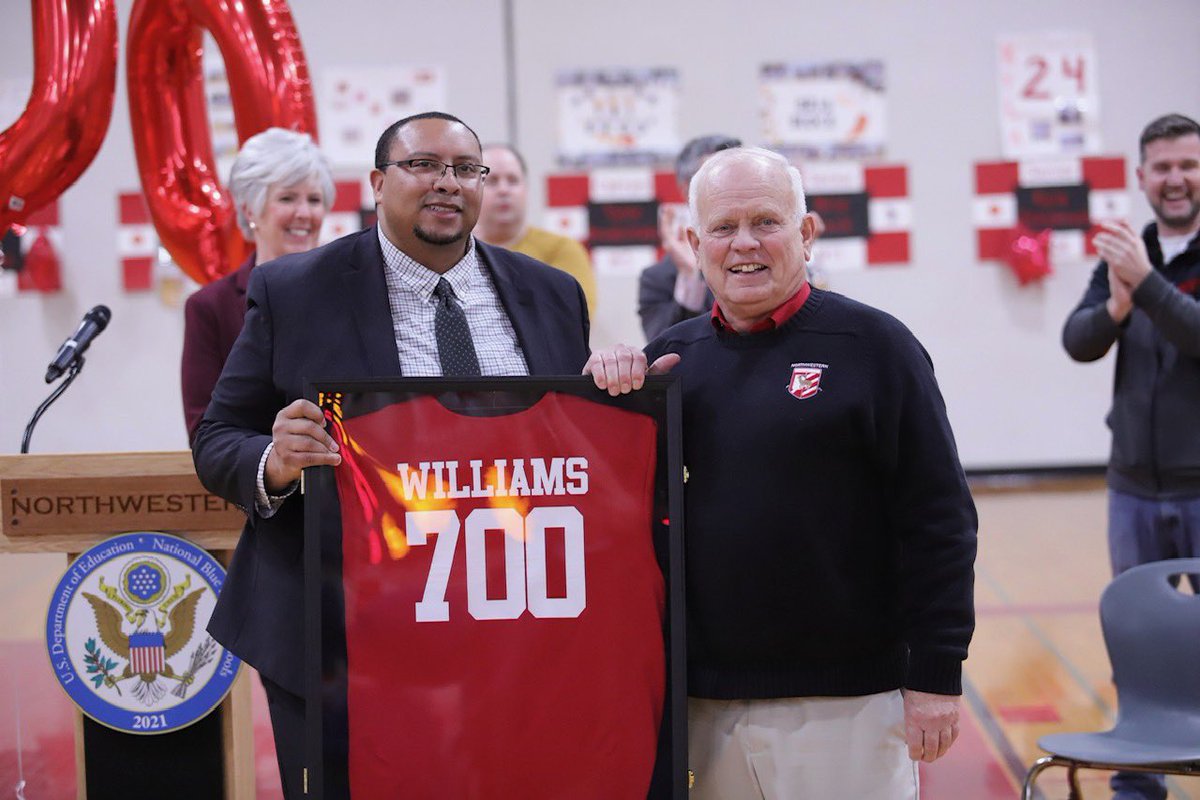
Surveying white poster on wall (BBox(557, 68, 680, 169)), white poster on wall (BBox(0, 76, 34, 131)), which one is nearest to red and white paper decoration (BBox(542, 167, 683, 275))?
white poster on wall (BBox(557, 68, 680, 169))

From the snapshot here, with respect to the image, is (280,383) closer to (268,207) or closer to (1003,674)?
(268,207)

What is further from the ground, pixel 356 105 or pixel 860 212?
pixel 356 105

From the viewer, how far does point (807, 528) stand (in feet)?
6.04

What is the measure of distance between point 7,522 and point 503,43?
584cm

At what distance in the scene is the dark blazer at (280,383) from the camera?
1.99m

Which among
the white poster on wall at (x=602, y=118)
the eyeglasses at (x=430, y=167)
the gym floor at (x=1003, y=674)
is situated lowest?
the gym floor at (x=1003, y=674)

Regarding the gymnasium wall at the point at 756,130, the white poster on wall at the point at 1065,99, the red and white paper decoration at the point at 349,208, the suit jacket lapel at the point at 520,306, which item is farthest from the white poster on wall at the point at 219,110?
the suit jacket lapel at the point at 520,306

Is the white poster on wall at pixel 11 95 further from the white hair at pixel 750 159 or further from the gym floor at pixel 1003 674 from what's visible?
the white hair at pixel 750 159

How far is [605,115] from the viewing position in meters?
8.02

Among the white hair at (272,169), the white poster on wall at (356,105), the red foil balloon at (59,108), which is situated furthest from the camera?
the white poster on wall at (356,105)

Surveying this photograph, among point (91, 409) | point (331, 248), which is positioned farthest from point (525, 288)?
point (91, 409)

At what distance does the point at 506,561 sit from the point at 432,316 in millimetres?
493

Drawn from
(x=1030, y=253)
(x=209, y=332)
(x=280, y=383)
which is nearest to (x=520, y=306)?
(x=280, y=383)

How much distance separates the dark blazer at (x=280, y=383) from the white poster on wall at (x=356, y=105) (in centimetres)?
604
